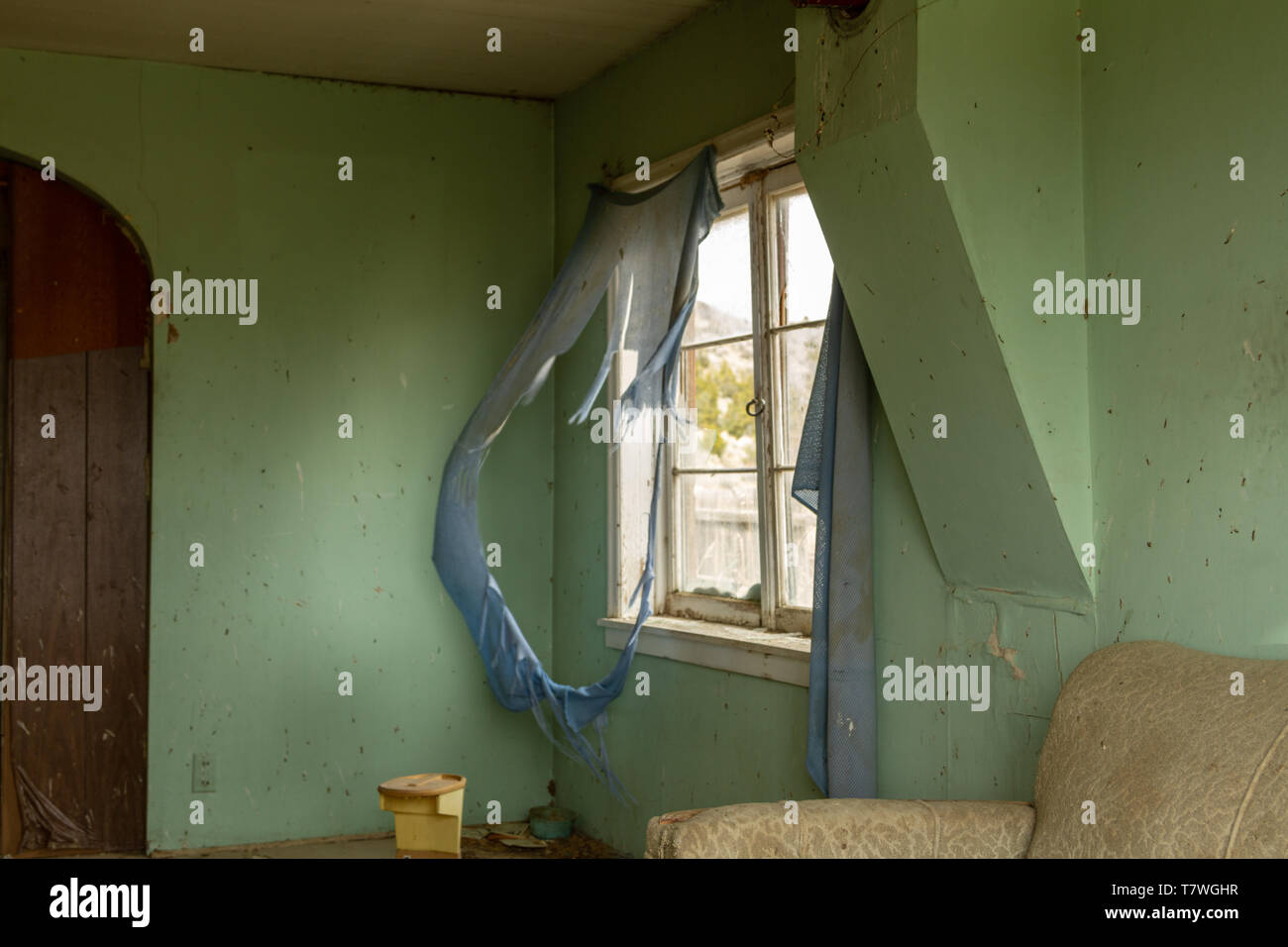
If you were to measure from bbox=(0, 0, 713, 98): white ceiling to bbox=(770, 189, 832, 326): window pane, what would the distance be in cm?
67

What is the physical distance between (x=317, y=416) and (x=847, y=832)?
2.66 meters

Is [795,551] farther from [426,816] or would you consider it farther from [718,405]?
[426,816]

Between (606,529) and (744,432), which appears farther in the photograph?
(606,529)

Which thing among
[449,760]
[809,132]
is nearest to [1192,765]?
[809,132]

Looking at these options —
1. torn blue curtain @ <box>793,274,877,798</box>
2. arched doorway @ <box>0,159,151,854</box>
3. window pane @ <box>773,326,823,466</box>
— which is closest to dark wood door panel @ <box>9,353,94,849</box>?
arched doorway @ <box>0,159,151,854</box>

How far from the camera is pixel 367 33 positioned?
11.9 ft

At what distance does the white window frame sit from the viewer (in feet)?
10.2

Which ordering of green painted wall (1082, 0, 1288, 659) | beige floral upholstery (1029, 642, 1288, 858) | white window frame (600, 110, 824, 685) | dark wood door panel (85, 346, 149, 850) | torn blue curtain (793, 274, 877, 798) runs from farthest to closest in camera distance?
dark wood door panel (85, 346, 149, 850)
white window frame (600, 110, 824, 685)
torn blue curtain (793, 274, 877, 798)
green painted wall (1082, 0, 1288, 659)
beige floral upholstery (1029, 642, 1288, 858)

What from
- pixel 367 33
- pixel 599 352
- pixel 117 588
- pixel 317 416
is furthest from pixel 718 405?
pixel 117 588

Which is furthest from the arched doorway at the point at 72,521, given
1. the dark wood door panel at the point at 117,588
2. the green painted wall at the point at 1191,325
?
the green painted wall at the point at 1191,325

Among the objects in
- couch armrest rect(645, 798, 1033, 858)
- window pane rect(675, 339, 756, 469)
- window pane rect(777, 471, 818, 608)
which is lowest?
couch armrest rect(645, 798, 1033, 858)

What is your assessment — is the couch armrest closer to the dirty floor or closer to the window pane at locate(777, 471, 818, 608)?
the window pane at locate(777, 471, 818, 608)
